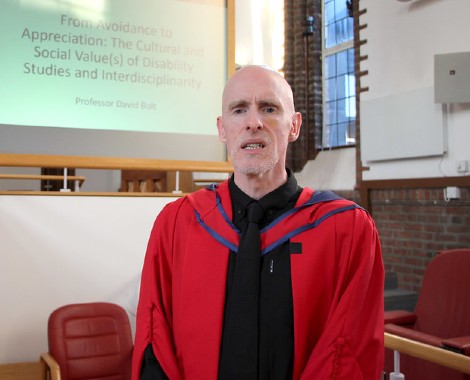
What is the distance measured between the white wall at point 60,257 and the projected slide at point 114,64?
522 mm

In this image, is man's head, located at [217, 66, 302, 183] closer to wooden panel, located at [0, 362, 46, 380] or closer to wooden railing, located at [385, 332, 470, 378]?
wooden railing, located at [385, 332, 470, 378]

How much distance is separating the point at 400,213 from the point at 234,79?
507 cm

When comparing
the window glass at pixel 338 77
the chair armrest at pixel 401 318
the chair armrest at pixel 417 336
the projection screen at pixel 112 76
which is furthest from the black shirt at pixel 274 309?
the window glass at pixel 338 77

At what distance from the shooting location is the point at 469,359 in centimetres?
204

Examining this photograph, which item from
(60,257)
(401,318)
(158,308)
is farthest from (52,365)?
(401,318)

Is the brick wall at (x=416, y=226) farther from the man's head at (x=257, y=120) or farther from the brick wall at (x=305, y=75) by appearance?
the man's head at (x=257, y=120)

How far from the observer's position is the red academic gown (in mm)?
1476

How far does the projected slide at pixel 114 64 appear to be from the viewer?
321 centimetres

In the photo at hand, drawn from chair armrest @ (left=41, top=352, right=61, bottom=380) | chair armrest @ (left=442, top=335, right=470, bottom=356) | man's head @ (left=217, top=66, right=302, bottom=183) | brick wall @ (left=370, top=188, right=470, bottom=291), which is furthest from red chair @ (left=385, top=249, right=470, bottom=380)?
brick wall @ (left=370, top=188, right=470, bottom=291)

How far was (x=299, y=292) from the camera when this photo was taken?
149 centimetres

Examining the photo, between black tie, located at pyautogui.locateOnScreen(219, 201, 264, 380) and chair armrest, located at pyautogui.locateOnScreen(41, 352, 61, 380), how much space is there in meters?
1.47

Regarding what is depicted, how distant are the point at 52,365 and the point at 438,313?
92.0 inches

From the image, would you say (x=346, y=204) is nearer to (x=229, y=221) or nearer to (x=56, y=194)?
(x=229, y=221)

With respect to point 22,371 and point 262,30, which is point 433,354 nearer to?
point 22,371
